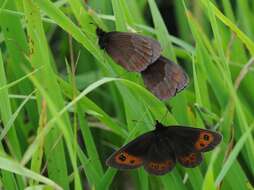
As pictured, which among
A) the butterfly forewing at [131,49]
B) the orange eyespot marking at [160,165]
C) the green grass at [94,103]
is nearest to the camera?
the green grass at [94,103]

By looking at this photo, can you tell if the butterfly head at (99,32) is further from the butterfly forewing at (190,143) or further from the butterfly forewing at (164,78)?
the butterfly forewing at (190,143)

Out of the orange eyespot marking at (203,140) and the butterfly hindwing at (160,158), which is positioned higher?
the orange eyespot marking at (203,140)

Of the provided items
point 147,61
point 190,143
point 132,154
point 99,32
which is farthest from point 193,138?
point 99,32

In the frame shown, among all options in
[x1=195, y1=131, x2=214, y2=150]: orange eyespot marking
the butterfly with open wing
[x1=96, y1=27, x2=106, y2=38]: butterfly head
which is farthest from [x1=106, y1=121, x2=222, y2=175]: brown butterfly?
[x1=96, y1=27, x2=106, y2=38]: butterfly head

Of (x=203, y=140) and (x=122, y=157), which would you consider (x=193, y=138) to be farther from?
(x=122, y=157)

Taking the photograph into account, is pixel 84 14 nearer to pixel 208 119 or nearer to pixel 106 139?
pixel 208 119

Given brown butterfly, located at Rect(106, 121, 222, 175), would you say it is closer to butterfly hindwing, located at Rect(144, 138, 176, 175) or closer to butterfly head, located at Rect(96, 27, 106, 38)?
butterfly hindwing, located at Rect(144, 138, 176, 175)

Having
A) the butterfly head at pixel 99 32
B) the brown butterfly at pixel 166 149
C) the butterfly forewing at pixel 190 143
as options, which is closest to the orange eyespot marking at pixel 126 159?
the brown butterfly at pixel 166 149
